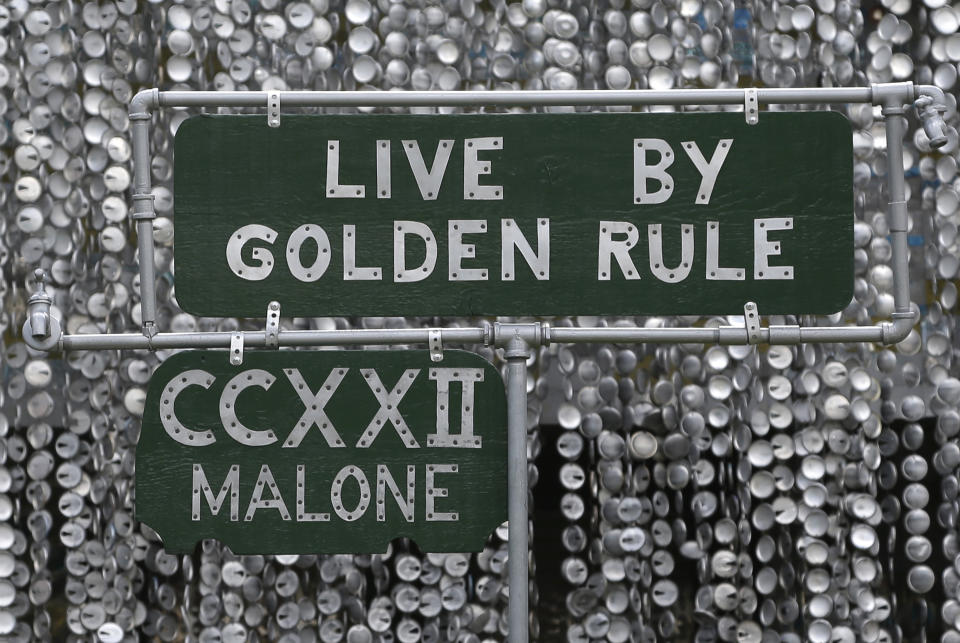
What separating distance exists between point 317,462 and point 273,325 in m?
0.17

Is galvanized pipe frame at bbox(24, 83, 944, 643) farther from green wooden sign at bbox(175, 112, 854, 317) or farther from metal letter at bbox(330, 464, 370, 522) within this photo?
metal letter at bbox(330, 464, 370, 522)

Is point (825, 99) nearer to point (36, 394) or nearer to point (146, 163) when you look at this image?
point (146, 163)

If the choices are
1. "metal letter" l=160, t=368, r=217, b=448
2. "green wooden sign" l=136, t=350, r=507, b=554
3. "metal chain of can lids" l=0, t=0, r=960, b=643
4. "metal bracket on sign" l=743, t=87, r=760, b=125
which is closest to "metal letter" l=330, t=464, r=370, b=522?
"green wooden sign" l=136, t=350, r=507, b=554

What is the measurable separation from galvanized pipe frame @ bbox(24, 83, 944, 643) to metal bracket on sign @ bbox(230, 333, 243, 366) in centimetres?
1

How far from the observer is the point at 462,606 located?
201 cm

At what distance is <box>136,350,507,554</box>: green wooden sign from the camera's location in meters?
1.22

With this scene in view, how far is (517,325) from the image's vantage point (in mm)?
1252

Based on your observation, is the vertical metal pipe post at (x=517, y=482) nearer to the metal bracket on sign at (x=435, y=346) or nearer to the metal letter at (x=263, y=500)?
the metal bracket on sign at (x=435, y=346)

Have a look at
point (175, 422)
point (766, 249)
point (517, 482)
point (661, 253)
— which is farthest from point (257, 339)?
point (766, 249)

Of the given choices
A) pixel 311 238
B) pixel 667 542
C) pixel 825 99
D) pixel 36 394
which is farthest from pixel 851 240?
pixel 36 394

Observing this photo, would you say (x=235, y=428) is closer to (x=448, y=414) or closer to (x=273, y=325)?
(x=273, y=325)

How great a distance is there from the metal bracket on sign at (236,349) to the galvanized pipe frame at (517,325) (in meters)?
0.01

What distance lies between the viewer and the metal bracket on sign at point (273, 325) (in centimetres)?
123

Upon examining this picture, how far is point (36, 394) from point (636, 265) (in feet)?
4.30
